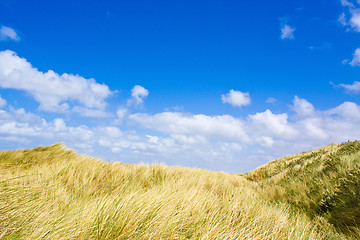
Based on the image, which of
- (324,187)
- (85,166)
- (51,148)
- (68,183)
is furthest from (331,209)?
(51,148)

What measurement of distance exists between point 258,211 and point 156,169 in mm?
3158

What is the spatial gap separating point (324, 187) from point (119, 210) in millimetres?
3343

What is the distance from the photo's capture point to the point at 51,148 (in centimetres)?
685

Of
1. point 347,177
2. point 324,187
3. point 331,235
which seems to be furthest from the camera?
point 324,187

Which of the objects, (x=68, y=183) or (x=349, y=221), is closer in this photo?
(x=349, y=221)

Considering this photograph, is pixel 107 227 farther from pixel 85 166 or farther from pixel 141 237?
pixel 85 166

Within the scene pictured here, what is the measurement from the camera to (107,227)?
175cm

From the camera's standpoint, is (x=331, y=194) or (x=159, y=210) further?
(x=331, y=194)

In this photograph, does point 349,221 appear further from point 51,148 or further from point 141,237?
point 51,148

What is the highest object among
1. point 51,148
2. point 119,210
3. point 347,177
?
point 51,148

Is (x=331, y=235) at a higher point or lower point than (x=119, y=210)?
lower

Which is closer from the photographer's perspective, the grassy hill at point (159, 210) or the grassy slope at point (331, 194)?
the grassy hill at point (159, 210)

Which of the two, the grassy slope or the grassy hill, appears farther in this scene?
the grassy slope

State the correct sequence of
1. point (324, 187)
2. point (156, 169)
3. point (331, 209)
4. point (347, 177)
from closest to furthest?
point (331, 209)
point (347, 177)
point (324, 187)
point (156, 169)
